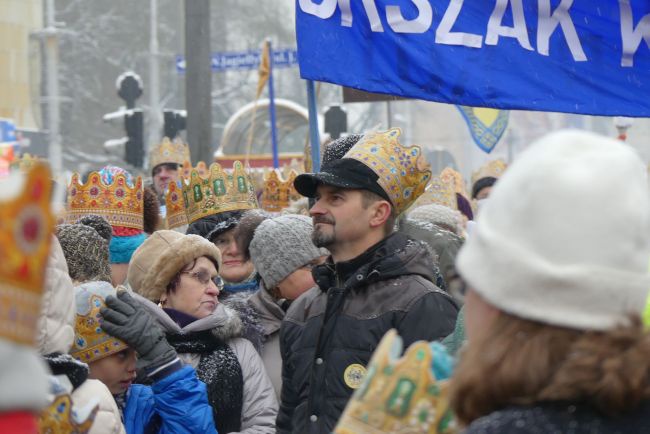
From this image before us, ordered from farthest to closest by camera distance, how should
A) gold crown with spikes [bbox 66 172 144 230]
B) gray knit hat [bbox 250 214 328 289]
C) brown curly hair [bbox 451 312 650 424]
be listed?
gold crown with spikes [bbox 66 172 144 230], gray knit hat [bbox 250 214 328 289], brown curly hair [bbox 451 312 650 424]

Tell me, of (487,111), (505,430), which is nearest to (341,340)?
(505,430)

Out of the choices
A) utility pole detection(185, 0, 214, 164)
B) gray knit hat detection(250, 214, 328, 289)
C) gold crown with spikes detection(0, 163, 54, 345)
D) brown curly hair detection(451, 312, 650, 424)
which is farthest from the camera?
utility pole detection(185, 0, 214, 164)

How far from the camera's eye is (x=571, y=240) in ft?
6.70

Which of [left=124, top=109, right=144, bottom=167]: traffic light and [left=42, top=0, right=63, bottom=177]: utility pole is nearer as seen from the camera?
[left=124, top=109, right=144, bottom=167]: traffic light

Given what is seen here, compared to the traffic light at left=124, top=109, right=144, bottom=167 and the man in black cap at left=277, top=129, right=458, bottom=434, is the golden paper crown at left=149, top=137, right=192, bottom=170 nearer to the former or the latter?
the man in black cap at left=277, top=129, right=458, bottom=434

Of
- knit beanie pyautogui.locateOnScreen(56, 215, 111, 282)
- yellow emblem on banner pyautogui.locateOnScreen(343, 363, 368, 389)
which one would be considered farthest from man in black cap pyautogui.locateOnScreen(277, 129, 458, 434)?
knit beanie pyautogui.locateOnScreen(56, 215, 111, 282)

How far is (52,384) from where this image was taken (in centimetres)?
296

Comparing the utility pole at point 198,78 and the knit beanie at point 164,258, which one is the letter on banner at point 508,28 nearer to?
the knit beanie at point 164,258

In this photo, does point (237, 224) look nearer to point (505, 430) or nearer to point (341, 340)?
point (341, 340)

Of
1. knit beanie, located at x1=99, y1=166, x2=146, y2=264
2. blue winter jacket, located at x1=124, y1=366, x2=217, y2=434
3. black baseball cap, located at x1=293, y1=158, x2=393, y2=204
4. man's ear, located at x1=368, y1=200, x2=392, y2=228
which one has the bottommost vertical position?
blue winter jacket, located at x1=124, y1=366, x2=217, y2=434

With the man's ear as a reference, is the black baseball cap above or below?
above

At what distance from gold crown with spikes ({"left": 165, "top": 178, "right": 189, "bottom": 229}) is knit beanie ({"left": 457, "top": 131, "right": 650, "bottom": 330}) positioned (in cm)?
604

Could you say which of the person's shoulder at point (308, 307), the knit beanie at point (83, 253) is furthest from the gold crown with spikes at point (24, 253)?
the knit beanie at point (83, 253)

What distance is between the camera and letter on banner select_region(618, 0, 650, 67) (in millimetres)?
5543
